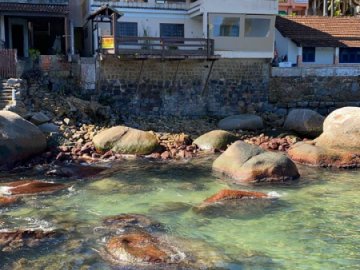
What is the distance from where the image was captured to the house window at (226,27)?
90.8ft

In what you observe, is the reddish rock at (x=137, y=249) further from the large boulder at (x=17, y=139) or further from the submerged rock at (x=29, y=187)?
the large boulder at (x=17, y=139)

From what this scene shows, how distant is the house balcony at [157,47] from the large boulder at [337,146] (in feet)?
28.2

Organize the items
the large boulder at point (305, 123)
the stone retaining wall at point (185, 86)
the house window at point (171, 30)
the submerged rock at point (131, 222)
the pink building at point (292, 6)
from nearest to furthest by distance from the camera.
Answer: the submerged rock at point (131, 222)
the large boulder at point (305, 123)
the stone retaining wall at point (185, 86)
the house window at point (171, 30)
the pink building at point (292, 6)

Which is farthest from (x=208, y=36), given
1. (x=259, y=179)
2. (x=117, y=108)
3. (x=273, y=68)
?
(x=259, y=179)

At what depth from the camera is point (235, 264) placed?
9.88 meters

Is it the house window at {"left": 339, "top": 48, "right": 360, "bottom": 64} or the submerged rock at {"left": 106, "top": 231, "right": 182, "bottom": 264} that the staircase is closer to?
the submerged rock at {"left": 106, "top": 231, "right": 182, "bottom": 264}

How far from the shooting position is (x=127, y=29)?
91.5 feet

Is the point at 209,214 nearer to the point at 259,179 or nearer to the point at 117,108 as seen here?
the point at 259,179

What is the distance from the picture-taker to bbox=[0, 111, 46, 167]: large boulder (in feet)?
59.5

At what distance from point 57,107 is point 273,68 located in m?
12.8

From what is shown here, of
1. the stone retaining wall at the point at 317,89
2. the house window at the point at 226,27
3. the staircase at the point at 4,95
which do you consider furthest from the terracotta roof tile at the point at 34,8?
the stone retaining wall at the point at 317,89

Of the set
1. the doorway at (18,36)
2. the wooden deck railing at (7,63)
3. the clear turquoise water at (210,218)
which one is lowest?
the clear turquoise water at (210,218)

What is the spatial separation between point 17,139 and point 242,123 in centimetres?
1181

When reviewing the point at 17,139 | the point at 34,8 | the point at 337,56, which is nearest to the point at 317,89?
the point at 337,56
